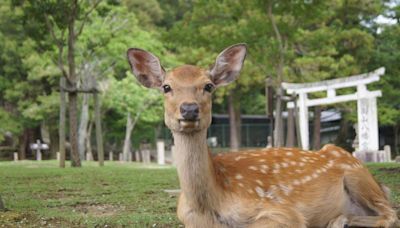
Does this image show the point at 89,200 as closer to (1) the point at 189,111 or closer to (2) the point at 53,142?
(1) the point at 189,111

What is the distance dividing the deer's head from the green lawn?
1.43m

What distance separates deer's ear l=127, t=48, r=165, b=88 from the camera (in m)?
4.17

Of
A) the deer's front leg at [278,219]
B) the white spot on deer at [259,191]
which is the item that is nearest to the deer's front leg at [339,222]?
the deer's front leg at [278,219]

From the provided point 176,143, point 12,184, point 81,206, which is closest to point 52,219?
point 81,206

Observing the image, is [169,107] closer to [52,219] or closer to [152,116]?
[52,219]

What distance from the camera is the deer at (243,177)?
3.68 m

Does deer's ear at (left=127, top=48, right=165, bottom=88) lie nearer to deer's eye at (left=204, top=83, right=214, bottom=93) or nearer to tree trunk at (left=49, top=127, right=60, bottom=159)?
deer's eye at (left=204, top=83, right=214, bottom=93)

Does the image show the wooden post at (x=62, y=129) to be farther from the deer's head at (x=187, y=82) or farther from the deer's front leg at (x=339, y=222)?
the deer's front leg at (x=339, y=222)

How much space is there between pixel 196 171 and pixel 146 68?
912mm

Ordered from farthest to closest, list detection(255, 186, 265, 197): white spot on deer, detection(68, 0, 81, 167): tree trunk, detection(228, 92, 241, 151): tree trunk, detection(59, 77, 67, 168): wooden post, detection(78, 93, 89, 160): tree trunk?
1. detection(228, 92, 241, 151): tree trunk
2. detection(78, 93, 89, 160): tree trunk
3. detection(68, 0, 81, 167): tree trunk
4. detection(59, 77, 67, 168): wooden post
5. detection(255, 186, 265, 197): white spot on deer

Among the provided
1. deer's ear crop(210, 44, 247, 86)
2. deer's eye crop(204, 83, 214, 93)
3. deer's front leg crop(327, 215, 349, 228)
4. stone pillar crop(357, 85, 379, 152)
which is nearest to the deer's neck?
deer's eye crop(204, 83, 214, 93)

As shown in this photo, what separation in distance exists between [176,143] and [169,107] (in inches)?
9.1

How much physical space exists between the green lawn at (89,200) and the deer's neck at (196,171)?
1298 millimetres

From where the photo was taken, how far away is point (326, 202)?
4.25m
